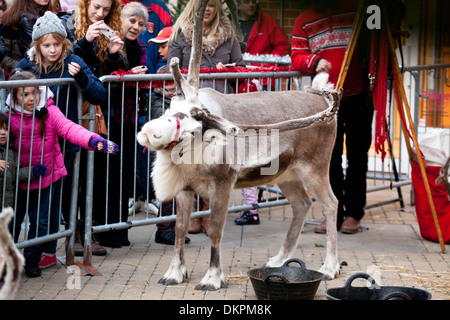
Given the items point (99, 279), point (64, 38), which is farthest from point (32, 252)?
point (64, 38)

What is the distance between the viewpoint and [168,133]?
4.70m

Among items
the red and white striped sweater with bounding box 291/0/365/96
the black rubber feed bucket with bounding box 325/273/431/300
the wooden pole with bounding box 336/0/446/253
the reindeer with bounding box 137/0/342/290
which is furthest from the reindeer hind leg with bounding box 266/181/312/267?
the red and white striped sweater with bounding box 291/0/365/96

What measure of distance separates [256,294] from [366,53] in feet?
10.4

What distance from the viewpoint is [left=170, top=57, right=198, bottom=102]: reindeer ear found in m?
4.94

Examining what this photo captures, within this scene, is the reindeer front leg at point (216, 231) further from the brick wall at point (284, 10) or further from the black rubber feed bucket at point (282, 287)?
the brick wall at point (284, 10)

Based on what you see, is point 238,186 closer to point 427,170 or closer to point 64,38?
point 64,38

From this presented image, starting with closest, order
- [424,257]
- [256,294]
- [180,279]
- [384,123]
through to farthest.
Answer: [256,294], [180,279], [424,257], [384,123]

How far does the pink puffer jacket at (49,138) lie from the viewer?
532cm

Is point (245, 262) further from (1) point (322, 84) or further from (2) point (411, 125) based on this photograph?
(2) point (411, 125)

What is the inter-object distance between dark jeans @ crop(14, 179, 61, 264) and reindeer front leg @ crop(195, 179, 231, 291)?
1.32 metres

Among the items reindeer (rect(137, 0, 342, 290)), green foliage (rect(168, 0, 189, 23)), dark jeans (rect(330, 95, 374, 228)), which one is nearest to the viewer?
reindeer (rect(137, 0, 342, 290))

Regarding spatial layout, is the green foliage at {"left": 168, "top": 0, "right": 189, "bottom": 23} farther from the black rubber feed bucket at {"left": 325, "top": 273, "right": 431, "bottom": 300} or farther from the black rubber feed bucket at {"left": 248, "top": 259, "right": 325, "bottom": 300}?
the black rubber feed bucket at {"left": 325, "top": 273, "right": 431, "bottom": 300}

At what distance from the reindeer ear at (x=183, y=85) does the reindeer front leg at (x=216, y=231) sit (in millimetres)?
739
